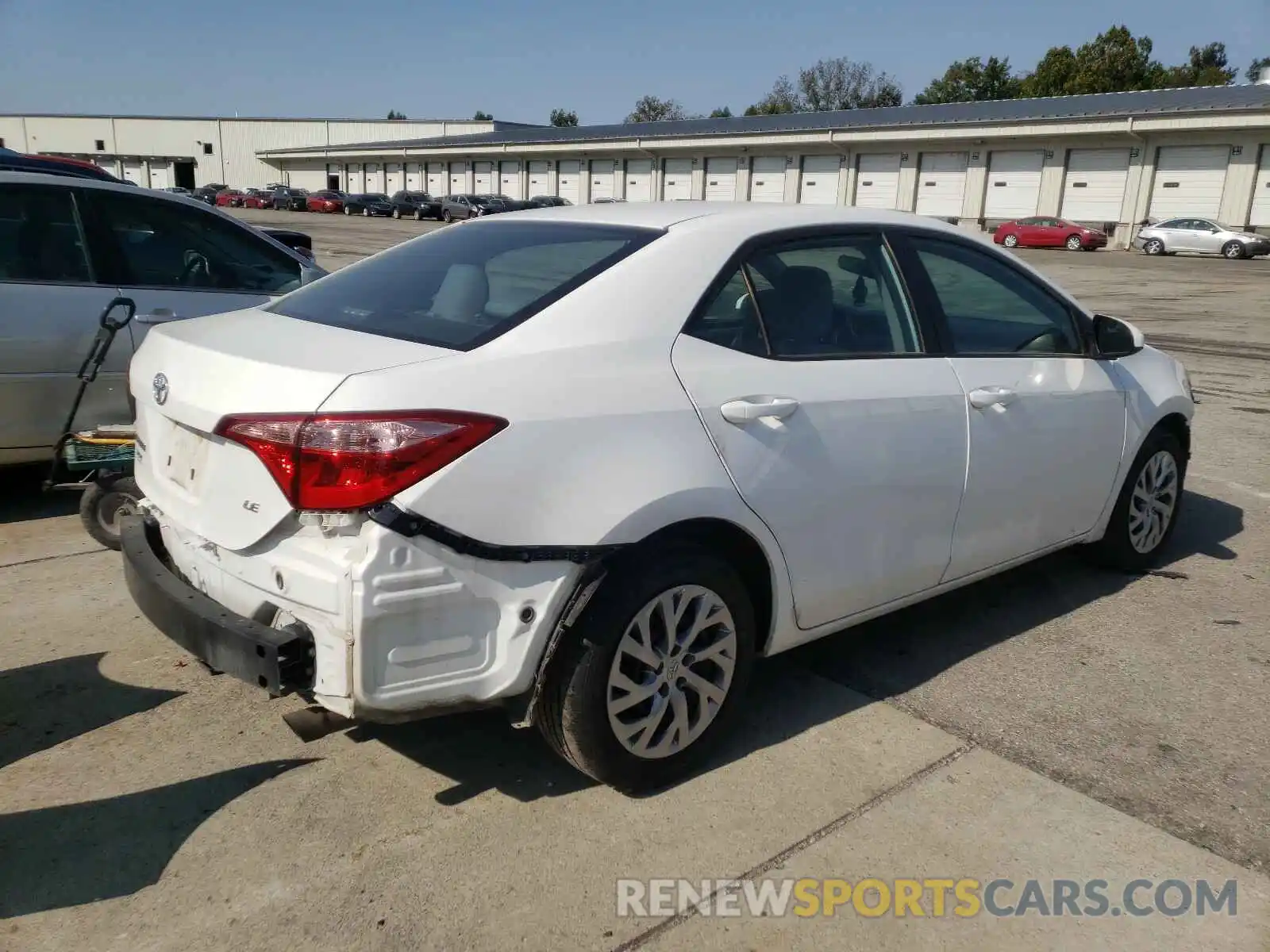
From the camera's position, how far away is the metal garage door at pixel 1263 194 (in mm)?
36750

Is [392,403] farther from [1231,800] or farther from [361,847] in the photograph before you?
[1231,800]

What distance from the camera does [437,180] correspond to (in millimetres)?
71625

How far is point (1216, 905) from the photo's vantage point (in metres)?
2.67

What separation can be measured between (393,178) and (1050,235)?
51.4 meters

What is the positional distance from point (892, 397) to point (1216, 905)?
66.9 inches

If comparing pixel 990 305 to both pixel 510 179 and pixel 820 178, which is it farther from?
pixel 510 179

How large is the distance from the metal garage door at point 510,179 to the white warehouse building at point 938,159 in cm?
11

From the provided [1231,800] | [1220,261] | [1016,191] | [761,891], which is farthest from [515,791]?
[1016,191]

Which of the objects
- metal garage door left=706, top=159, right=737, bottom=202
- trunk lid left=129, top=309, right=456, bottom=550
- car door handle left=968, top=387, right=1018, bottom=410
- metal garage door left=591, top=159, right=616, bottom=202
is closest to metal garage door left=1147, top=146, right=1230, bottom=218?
metal garage door left=706, top=159, right=737, bottom=202

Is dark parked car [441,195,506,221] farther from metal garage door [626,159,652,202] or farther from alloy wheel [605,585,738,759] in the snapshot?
alloy wheel [605,585,738,759]

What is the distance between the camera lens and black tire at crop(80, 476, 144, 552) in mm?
4793

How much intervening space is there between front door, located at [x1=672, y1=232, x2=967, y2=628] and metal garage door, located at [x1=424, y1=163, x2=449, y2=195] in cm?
7044

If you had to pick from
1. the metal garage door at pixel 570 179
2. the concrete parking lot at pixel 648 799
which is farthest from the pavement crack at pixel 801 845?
the metal garage door at pixel 570 179

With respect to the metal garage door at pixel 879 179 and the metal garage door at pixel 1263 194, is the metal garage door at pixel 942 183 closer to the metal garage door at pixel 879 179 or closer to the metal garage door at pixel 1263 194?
the metal garage door at pixel 879 179
